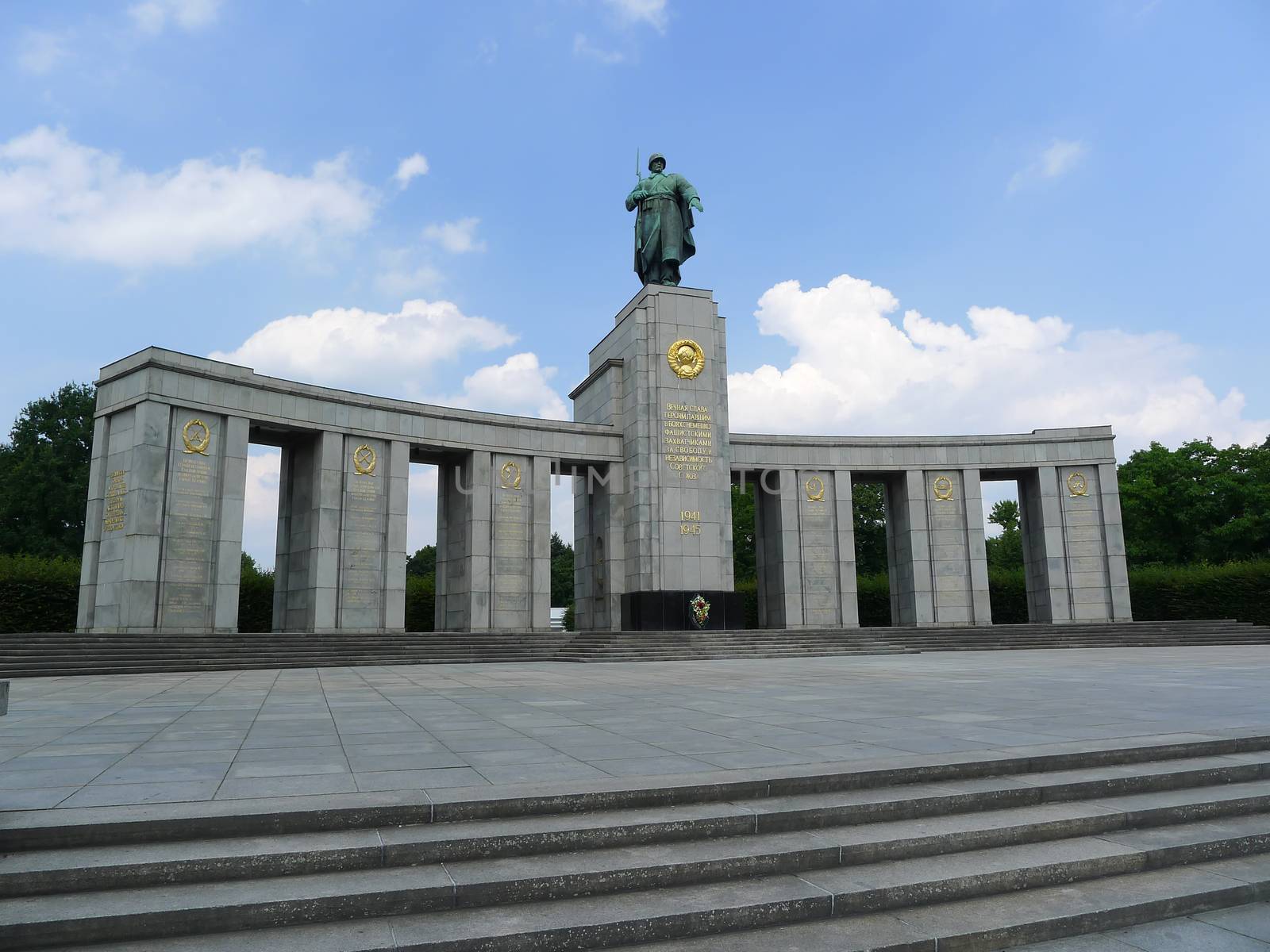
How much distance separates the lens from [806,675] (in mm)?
18766

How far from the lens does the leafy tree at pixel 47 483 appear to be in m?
48.9

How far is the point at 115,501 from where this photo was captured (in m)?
27.2

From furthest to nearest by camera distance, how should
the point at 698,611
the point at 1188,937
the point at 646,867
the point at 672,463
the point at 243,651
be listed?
the point at 672,463
the point at 698,611
the point at 243,651
the point at 646,867
the point at 1188,937

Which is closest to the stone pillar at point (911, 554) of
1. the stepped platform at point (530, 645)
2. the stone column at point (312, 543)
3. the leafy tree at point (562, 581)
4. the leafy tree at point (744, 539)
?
the stepped platform at point (530, 645)

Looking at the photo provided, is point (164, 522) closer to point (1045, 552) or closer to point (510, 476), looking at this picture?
point (510, 476)

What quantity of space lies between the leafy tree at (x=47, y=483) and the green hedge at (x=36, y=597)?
18339 mm

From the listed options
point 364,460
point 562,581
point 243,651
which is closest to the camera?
point 243,651

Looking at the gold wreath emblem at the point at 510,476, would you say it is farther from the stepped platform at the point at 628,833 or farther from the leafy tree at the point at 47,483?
the leafy tree at the point at 47,483

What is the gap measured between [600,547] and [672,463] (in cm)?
504

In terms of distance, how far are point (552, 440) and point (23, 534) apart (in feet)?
110

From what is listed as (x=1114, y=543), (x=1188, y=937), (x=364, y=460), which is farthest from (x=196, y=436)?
(x=1114, y=543)

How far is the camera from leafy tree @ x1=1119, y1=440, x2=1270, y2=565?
5297 centimetres

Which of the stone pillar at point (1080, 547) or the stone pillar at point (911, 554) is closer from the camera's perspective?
the stone pillar at point (1080, 547)

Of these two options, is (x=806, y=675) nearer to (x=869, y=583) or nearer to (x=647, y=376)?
(x=647, y=376)
